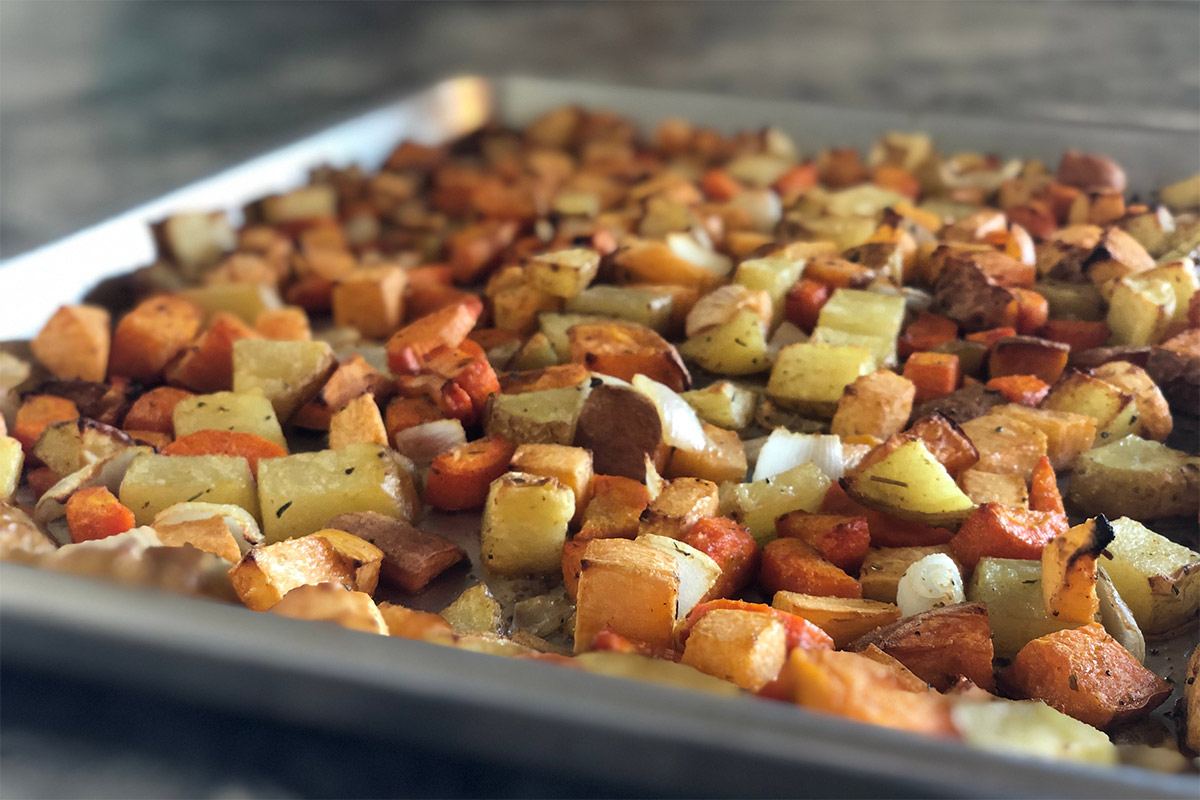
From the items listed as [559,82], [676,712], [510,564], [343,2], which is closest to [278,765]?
[676,712]

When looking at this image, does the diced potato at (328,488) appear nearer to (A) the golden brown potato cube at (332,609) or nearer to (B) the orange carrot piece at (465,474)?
(B) the orange carrot piece at (465,474)

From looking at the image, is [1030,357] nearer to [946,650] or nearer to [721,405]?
[721,405]

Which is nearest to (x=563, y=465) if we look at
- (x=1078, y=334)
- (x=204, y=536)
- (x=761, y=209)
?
(x=204, y=536)

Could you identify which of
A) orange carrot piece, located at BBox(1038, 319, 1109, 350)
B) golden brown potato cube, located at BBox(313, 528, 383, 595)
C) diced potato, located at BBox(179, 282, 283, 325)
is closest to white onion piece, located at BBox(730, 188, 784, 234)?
orange carrot piece, located at BBox(1038, 319, 1109, 350)

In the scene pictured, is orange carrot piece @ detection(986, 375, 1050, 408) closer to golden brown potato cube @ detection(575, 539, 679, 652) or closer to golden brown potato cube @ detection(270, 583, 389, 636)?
golden brown potato cube @ detection(575, 539, 679, 652)

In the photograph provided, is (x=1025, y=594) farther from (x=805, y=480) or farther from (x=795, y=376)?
(x=795, y=376)

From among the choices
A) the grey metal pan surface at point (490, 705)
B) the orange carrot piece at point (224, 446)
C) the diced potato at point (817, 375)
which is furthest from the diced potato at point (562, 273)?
the grey metal pan surface at point (490, 705)
